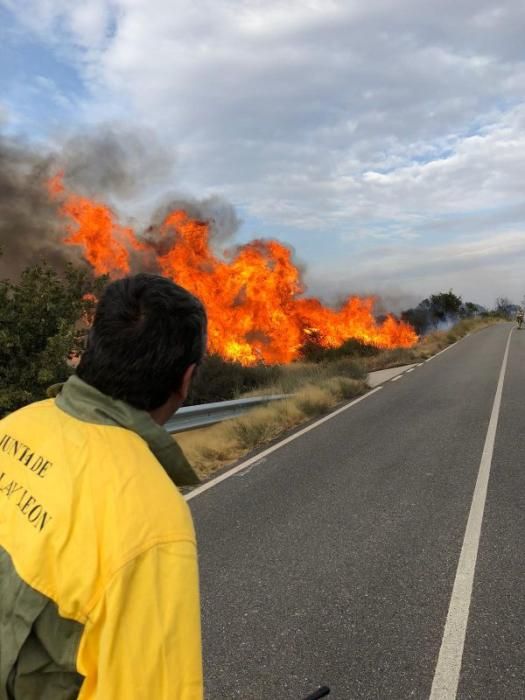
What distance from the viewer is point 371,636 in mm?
3312

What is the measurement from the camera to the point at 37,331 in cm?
918

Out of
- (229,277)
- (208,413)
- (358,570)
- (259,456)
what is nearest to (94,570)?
(358,570)

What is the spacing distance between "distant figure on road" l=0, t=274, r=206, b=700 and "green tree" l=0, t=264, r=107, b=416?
310 inches

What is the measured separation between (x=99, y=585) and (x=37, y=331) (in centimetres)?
885

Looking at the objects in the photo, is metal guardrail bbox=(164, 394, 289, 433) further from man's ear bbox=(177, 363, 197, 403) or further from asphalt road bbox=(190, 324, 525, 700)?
man's ear bbox=(177, 363, 197, 403)

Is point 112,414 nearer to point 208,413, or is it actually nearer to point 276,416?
point 208,413

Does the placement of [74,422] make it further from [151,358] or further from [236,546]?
[236,546]

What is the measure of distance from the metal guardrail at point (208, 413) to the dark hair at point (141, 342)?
591 centimetres

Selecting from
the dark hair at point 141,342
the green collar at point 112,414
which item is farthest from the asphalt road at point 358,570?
the dark hair at point 141,342

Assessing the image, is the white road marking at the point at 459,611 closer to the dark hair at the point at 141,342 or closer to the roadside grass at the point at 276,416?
A: the dark hair at the point at 141,342

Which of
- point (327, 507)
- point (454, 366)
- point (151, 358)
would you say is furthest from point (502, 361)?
point (151, 358)

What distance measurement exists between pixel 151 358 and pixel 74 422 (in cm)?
22

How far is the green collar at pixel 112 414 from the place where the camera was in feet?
4.19

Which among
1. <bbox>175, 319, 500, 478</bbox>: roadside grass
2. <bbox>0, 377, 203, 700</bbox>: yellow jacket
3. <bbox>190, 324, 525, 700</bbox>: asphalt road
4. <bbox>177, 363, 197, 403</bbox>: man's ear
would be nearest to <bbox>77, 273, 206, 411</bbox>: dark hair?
<bbox>177, 363, 197, 403</bbox>: man's ear
